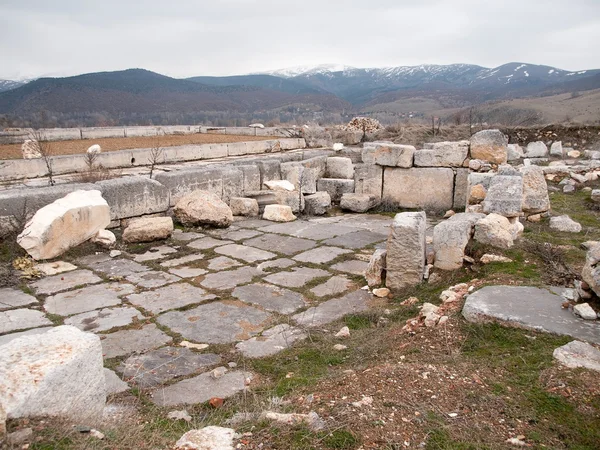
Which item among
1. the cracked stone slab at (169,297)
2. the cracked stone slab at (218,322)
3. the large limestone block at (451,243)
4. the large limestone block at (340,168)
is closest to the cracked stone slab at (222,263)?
the cracked stone slab at (169,297)

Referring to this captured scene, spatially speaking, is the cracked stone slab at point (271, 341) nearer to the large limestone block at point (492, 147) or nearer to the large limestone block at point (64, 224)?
the large limestone block at point (64, 224)

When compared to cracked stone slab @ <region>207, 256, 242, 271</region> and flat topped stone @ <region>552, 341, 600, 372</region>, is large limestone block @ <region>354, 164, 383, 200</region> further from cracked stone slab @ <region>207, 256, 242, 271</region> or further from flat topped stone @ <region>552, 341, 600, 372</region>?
flat topped stone @ <region>552, 341, 600, 372</region>

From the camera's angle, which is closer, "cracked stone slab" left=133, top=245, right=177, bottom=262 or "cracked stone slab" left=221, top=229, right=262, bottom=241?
"cracked stone slab" left=133, top=245, right=177, bottom=262

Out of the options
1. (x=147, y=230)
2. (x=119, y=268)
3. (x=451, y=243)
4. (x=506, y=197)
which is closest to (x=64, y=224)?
(x=119, y=268)

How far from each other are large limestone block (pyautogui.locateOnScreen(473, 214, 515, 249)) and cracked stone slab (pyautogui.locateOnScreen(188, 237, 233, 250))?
357 centimetres

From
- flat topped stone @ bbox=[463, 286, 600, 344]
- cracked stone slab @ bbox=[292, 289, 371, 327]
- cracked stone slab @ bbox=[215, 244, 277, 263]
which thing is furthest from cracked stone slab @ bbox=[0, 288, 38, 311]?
flat topped stone @ bbox=[463, 286, 600, 344]

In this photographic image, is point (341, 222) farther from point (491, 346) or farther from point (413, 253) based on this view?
point (491, 346)

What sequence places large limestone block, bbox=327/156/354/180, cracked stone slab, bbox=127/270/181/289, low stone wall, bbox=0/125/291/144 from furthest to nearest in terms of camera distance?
1. low stone wall, bbox=0/125/291/144
2. large limestone block, bbox=327/156/354/180
3. cracked stone slab, bbox=127/270/181/289

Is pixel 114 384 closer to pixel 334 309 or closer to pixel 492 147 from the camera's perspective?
pixel 334 309

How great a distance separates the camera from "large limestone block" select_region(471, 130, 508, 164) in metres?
8.97

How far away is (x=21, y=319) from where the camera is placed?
4.37 metres

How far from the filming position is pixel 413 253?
507cm

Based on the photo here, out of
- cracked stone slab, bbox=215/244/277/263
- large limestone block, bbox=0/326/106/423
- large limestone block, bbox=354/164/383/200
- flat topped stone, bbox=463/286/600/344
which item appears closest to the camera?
large limestone block, bbox=0/326/106/423

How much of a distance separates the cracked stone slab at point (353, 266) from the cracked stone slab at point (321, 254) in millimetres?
239
